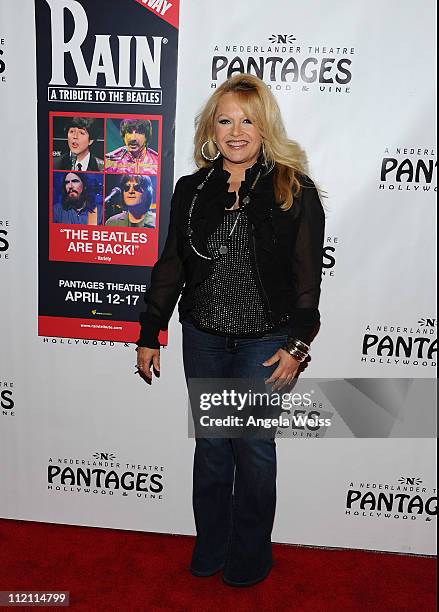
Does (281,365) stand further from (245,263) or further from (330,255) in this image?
(330,255)

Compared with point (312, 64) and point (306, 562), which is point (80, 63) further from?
point (306, 562)

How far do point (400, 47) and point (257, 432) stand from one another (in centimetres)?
148

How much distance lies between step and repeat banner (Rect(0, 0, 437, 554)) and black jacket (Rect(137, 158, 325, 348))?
11.7 inches

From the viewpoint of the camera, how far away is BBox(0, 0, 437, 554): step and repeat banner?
7.48ft

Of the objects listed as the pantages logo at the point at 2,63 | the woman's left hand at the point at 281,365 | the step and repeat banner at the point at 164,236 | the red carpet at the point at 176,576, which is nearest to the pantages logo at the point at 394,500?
the step and repeat banner at the point at 164,236

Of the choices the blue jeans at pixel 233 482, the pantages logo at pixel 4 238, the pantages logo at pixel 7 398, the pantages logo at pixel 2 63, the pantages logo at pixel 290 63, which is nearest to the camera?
the blue jeans at pixel 233 482

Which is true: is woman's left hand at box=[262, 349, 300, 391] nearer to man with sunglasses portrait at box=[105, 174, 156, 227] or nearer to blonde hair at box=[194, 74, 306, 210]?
blonde hair at box=[194, 74, 306, 210]

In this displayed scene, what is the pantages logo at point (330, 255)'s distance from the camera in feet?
7.90

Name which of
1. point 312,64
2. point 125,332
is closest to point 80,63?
point 312,64

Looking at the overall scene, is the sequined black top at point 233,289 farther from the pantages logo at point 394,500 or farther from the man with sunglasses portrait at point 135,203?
the pantages logo at point 394,500

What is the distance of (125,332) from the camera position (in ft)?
8.43

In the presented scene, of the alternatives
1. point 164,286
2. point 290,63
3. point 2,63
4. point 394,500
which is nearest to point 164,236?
point 164,286

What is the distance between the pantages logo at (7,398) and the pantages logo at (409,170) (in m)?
1.75

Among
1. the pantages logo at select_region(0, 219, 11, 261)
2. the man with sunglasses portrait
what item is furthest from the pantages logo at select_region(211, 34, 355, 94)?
the pantages logo at select_region(0, 219, 11, 261)
